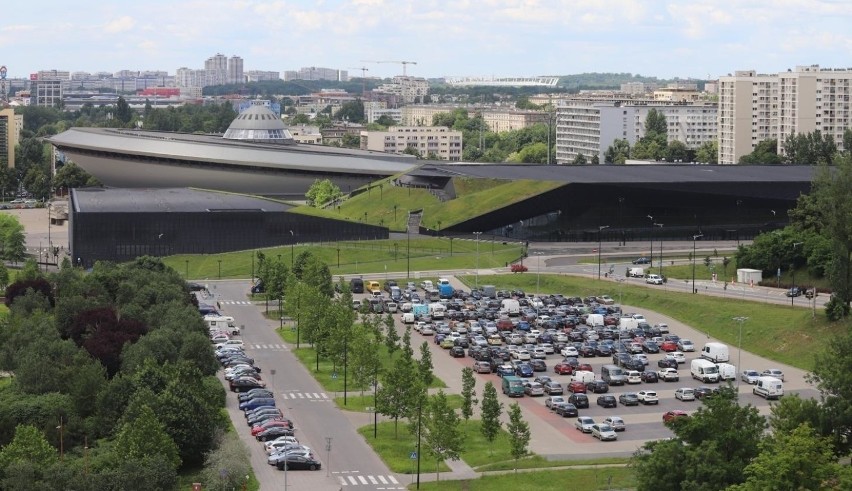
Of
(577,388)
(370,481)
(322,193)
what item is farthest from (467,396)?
(322,193)

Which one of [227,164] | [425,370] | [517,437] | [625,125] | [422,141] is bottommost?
[517,437]

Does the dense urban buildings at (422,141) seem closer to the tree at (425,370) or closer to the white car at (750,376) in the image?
the white car at (750,376)

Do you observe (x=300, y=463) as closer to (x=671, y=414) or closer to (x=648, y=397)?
(x=671, y=414)

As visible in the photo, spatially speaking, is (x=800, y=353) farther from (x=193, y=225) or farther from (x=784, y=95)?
(x=784, y=95)

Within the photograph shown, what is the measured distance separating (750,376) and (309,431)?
49.6ft

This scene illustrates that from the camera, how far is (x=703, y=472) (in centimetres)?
3247

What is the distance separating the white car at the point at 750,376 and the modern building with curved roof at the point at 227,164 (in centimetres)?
7034

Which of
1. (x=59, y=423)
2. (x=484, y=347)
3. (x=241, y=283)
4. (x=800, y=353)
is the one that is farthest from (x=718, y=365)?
(x=241, y=283)

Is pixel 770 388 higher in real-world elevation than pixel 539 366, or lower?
higher

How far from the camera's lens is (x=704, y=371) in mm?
50938

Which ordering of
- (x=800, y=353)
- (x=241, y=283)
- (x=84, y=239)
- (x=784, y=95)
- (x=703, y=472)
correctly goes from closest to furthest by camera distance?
(x=703, y=472)
(x=800, y=353)
(x=241, y=283)
(x=84, y=239)
(x=784, y=95)

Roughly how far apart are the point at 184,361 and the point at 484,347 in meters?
15.0

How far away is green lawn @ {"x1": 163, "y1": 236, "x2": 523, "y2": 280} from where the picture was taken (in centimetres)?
8133

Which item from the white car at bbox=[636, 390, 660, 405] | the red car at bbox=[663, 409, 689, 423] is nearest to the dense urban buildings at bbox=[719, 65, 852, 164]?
the white car at bbox=[636, 390, 660, 405]
